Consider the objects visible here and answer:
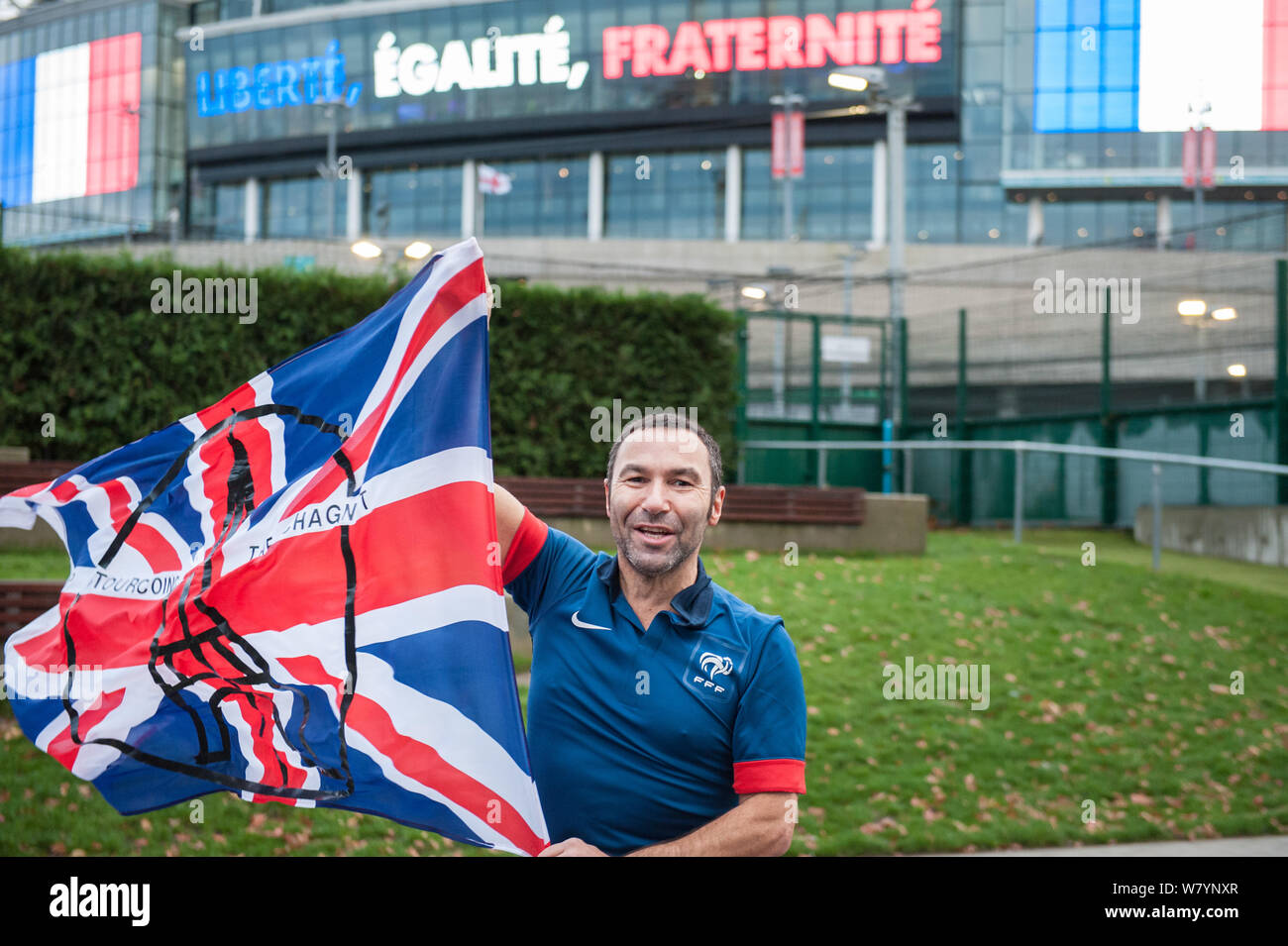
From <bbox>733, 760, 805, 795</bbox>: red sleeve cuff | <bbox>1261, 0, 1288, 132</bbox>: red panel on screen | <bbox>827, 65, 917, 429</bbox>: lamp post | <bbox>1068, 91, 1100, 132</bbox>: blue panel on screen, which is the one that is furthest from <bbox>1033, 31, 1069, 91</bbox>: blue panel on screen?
<bbox>733, 760, 805, 795</bbox>: red sleeve cuff

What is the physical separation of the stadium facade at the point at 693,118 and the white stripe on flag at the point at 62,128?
3.68 metres

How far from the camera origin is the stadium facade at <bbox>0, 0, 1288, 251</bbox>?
45438mm

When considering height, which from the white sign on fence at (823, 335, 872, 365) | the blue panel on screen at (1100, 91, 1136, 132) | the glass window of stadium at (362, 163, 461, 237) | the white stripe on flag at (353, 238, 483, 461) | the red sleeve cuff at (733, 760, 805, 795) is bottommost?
the red sleeve cuff at (733, 760, 805, 795)

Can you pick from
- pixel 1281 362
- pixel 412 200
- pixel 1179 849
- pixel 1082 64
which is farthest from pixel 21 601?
pixel 412 200

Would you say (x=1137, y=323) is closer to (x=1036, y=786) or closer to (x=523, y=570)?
(x=1036, y=786)

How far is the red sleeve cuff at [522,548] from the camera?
3.28m

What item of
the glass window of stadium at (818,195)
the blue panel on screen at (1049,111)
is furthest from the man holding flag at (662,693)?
the blue panel on screen at (1049,111)

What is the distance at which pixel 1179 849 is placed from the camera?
700 cm

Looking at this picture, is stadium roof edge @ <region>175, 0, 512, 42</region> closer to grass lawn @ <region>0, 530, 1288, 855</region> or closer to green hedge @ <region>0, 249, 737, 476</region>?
green hedge @ <region>0, 249, 737, 476</region>

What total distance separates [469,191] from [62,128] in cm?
2458

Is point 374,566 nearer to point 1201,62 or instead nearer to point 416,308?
point 416,308

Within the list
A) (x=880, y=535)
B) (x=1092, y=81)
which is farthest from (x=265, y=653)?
(x=1092, y=81)

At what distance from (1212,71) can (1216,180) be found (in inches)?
155

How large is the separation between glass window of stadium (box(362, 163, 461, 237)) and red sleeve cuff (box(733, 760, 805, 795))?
5193 centimetres
